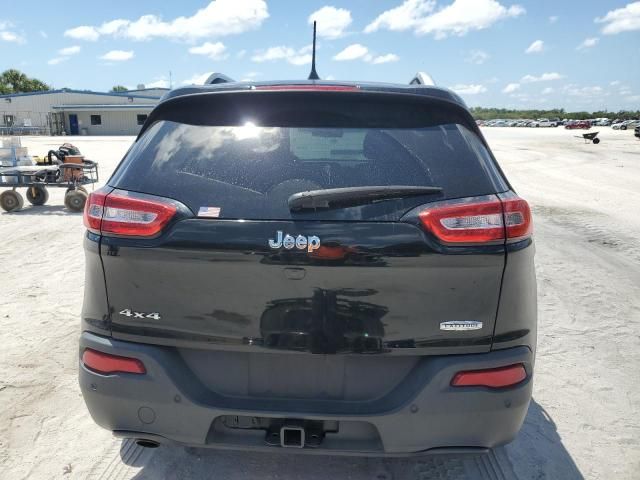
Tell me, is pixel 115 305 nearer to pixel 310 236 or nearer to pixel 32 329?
pixel 310 236

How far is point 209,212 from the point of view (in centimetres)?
194

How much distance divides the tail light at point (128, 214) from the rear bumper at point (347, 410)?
473mm

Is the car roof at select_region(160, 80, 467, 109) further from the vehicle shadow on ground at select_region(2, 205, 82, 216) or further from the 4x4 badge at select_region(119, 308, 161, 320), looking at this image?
the vehicle shadow on ground at select_region(2, 205, 82, 216)

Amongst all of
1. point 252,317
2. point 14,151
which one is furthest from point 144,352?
point 14,151

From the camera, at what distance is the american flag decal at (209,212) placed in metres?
1.93

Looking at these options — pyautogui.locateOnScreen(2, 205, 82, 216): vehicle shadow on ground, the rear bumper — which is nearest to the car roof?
the rear bumper

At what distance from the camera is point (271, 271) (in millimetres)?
1903

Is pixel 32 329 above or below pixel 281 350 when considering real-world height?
below

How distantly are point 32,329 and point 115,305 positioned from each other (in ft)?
9.46

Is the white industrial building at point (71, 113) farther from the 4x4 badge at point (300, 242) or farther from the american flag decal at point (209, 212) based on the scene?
the 4x4 badge at point (300, 242)

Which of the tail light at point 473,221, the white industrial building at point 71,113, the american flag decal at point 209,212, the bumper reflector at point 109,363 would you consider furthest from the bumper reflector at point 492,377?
the white industrial building at point 71,113

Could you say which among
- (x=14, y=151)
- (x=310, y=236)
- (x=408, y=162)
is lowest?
(x=14, y=151)

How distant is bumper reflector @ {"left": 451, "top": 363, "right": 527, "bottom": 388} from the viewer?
1.94 metres

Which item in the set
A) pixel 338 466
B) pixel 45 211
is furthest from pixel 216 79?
pixel 45 211
